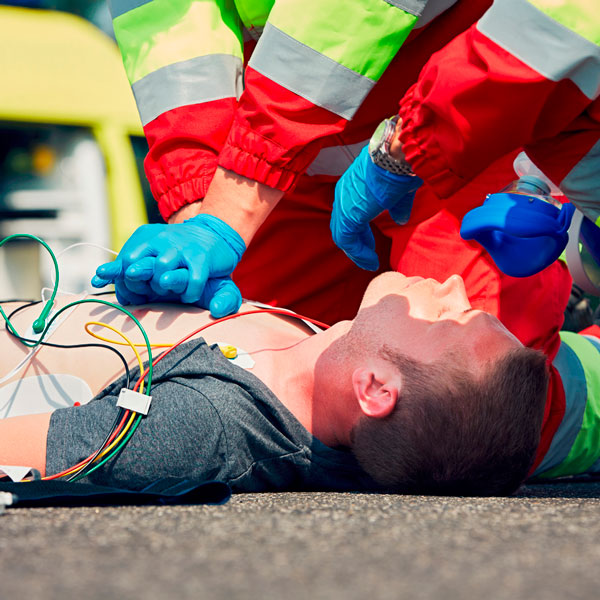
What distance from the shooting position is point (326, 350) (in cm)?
165

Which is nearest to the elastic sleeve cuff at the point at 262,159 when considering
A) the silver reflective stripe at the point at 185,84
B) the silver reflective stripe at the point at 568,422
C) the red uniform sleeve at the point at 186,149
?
the red uniform sleeve at the point at 186,149

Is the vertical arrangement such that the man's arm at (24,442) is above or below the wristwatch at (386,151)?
below

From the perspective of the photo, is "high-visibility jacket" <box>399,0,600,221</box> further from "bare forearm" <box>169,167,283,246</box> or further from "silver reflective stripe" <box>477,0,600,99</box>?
"bare forearm" <box>169,167,283,246</box>

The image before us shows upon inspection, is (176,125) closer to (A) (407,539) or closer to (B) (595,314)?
(A) (407,539)

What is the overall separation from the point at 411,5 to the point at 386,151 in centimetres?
33

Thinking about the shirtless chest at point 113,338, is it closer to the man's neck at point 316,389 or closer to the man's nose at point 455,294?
the man's neck at point 316,389

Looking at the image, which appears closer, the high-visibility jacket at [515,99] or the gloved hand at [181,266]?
the high-visibility jacket at [515,99]

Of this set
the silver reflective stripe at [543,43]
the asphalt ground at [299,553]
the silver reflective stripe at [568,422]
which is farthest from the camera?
the silver reflective stripe at [568,422]

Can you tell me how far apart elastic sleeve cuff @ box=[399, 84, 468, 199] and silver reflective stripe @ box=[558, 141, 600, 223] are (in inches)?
8.6

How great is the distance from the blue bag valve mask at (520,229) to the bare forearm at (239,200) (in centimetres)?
48

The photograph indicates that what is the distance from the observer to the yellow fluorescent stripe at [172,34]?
1.92 m

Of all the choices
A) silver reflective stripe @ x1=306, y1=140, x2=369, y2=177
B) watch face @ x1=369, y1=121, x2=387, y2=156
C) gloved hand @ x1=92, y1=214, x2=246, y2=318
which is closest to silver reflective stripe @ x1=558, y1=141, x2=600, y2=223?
watch face @ x1=369, y1=121, x2=387, y2=156

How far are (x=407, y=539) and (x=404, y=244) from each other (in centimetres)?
119

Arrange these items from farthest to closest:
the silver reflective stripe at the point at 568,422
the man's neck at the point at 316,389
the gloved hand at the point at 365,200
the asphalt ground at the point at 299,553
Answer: the silver reflective stripe at the point at 568,422, the gloved hand at the point at 365,200, the man's neck at the point at 316,389, the asphalt ground at the point at 299,553
